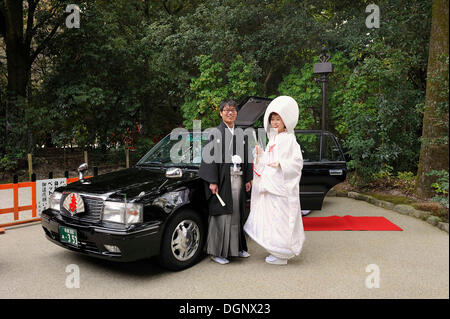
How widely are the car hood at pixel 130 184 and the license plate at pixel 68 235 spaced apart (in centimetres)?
42

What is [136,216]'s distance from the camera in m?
3.54

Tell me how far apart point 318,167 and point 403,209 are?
2.13 metres

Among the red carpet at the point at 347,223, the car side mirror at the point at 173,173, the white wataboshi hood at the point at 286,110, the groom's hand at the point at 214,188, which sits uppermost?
the white wataboshi hood at the point at 286,110

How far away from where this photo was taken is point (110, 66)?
1320 centimetres

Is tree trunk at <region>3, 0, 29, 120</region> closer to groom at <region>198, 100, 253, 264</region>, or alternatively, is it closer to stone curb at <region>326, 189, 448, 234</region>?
groom at <region>198, 100, 253, 264</region>

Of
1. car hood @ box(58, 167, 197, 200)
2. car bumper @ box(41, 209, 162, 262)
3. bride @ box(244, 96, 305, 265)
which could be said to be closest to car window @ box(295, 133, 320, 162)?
bride @ box(244, 96, 305, 265)

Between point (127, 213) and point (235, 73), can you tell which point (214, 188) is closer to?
point (127, 213)

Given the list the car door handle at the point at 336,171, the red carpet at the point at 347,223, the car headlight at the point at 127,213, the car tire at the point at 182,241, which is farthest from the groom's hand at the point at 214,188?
the car door handle at the point at 336,171

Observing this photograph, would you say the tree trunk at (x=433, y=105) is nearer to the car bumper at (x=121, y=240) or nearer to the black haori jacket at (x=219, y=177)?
the black haori jacket at (x=219, y=177)

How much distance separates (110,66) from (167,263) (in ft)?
36.3

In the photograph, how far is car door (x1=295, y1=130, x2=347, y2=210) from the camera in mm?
5957

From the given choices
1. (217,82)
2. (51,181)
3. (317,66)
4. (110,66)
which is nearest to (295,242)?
(51,181)

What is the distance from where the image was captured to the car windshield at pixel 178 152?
4.76 meters

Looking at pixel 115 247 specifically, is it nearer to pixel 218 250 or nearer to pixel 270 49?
pixel 218 250
